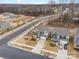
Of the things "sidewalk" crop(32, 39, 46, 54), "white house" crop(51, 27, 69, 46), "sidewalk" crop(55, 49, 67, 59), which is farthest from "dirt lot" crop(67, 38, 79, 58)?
"sidewalk" crop(32, 39, 46, 54)

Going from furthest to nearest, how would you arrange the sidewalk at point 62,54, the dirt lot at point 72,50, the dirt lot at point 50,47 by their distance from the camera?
the dirt lot at point 50,47
the dirt lot at point 72,50
the sidewalk at point 62,54

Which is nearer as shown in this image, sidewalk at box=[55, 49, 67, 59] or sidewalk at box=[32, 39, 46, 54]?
sidewalk at box=[55, 49, 67, 59]

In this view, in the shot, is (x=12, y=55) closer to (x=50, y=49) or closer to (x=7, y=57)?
(x=7, y=57)

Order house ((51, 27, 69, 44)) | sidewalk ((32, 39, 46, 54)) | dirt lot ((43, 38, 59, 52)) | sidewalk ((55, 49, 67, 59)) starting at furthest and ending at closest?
house ((51, 27, 69, 44)) → dirt lot ((43, 38, 59, 52)) → sidewalk ((32, 39, 46, 54)) → sidewalk ((55, 49, 67, 59))

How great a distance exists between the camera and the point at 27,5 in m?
47.0

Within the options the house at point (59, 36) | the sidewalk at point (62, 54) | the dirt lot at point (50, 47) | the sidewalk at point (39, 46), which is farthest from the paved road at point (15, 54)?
the house at point (59, 36)

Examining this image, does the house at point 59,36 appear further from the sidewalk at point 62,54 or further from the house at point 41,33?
the sidewalk at point 62,54

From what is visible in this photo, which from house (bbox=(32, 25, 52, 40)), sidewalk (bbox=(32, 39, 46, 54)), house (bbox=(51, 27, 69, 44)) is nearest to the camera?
sidewalk (bbox=(32, 39, 46, 54))

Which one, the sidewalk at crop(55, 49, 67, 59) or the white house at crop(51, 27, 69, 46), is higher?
the white house at crop(51, 27, 69, 46)

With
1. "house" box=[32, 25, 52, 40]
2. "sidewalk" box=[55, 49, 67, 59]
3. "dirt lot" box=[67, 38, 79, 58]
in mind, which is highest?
"house" box=[32, 25, 52, 40]

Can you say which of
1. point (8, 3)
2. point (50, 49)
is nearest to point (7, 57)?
point (50, 49)

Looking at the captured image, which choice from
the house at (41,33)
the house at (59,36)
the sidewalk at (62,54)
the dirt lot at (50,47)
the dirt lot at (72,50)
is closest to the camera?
the sidewalk at (62,54)

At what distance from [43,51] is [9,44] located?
4370 millimetres

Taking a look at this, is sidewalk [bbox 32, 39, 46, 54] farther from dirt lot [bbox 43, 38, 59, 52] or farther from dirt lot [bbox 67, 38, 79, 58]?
dirt lot [bbox 67, 38, 79, 58]
